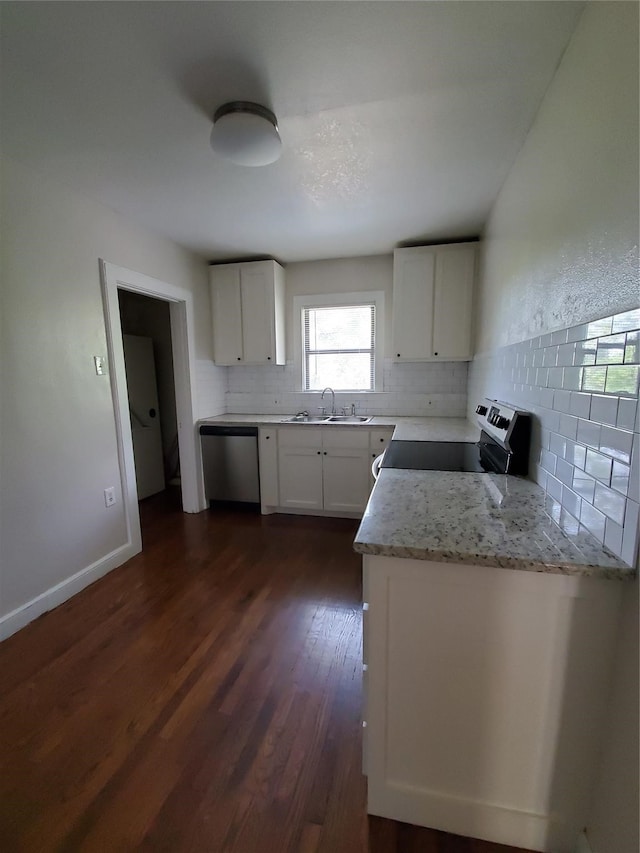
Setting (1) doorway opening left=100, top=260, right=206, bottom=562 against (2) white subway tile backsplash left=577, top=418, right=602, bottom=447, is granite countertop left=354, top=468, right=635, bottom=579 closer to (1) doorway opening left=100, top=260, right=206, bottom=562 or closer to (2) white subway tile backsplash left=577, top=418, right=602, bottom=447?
(2) white subway tile backsplash left=577, top=418, right=602, bottom=447

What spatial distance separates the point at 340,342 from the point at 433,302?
0.99 meters

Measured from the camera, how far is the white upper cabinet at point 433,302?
3047 mm

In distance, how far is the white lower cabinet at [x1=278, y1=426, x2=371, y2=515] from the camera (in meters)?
3.19

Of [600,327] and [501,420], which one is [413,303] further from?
[600,327]

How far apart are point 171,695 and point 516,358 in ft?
7.16

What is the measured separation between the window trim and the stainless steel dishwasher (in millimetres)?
863

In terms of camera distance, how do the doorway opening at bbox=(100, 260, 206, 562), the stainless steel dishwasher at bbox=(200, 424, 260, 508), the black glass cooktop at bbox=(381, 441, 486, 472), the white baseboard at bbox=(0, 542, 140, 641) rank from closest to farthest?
1. the black glass cooktop at bbox=(381, 441, 486, 472)
2. the white baseboard at bbox=(0, 542, 140, 641)
3. the doorway opening at bbox=(100, 260, 206, 562)
4. the stainless steel dishwasher at bbox=(200, 424, 260, 508)

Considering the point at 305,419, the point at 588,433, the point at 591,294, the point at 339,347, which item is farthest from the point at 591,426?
the point at 339,347

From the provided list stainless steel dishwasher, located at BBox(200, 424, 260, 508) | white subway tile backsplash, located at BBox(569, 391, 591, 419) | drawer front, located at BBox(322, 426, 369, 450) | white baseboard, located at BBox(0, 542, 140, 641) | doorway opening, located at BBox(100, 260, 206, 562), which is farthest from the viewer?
stainless steel dishwasher, located at BBox(200, 424, 260, 508)

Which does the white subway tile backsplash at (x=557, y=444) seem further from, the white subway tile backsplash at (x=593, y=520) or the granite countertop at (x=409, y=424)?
the granite countertop at (x=409, y=424)

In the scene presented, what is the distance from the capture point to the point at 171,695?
1.51 meters

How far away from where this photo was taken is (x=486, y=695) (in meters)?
0.98

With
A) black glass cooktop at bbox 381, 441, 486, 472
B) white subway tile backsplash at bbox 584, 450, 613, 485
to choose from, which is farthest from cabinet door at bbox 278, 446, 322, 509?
white subway tile backsplash at bbox 584, 450, 613, 485

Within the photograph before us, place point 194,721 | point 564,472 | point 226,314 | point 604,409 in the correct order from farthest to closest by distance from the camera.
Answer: point 226,314 → point 194,721 → point 564,472 → point 604,409
